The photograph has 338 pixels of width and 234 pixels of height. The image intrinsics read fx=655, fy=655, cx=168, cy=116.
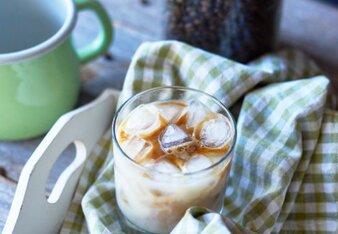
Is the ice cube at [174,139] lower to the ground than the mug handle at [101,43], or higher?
higher

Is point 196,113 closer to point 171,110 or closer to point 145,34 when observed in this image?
point 171,110

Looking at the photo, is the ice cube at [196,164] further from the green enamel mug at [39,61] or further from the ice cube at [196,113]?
the green enamel mug at [39,61]

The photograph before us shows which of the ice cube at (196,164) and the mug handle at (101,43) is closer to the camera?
the ice cube at (196,164)

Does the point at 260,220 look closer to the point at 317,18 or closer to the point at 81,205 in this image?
the point at 81,205

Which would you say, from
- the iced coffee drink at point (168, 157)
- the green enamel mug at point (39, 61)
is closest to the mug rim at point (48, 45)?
the green enamel mug at point (39, 61)

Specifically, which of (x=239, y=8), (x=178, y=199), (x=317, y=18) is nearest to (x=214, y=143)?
(x=178, y=199)

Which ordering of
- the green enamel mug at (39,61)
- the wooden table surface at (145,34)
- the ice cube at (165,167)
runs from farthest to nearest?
the wooden table surface at (145,34) → the green enamel mug at (39,61) → the ice cube at (165,167)

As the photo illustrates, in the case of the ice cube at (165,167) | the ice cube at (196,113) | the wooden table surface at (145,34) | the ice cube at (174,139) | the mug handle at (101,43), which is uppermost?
the ice cube at (174,139)
